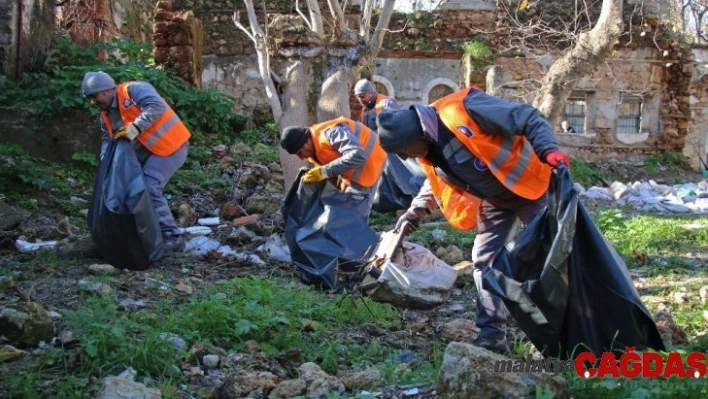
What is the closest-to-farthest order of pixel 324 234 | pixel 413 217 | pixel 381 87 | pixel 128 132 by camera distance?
1. pixel 413 217
2. pixel 324 234
3. pixel 128 132
4. pixel 381 87

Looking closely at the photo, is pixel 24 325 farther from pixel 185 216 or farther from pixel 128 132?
pixel 185 216

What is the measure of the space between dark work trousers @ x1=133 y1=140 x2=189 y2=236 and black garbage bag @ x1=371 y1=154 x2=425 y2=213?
2.28m

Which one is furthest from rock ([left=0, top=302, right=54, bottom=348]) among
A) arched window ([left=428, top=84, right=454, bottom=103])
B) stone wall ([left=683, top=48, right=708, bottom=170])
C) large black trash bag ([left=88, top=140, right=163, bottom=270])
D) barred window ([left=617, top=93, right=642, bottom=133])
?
stone wall ([left=683, top=48, right=708, bottom=170])

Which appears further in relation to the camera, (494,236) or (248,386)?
(494,236)

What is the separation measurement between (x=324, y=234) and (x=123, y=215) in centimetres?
135

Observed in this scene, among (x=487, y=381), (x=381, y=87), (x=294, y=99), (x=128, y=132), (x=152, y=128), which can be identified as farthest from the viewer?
(x=381, y=87)

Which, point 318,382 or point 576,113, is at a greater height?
point 576,113

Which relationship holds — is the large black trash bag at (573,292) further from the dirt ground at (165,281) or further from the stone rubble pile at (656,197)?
the stone rubble pile at (656,197)

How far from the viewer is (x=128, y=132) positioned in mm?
5191

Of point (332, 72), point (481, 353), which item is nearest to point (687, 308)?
point (481, 353)

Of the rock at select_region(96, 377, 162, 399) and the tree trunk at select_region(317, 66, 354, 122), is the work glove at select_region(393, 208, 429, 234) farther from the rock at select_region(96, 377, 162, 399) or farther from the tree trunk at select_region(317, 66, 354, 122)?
the tree trunk at select_region(317, 66, 354, 122)

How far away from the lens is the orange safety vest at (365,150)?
16.7 ft

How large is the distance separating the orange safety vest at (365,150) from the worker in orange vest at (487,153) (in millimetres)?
1565

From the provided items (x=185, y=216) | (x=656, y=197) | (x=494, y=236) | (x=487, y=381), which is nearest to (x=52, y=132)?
(x=185, y=216)
